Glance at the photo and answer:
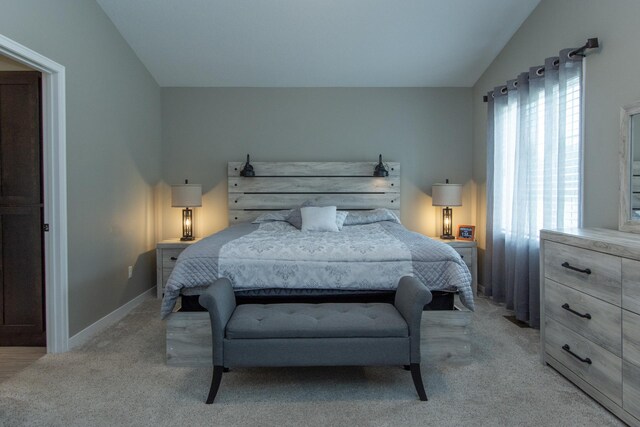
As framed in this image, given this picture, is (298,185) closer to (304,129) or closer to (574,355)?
(304,129)

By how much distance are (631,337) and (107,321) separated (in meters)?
3.61

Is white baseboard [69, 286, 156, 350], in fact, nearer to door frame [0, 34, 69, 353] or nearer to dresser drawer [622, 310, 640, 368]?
door frame [0, 34, 69, 353]

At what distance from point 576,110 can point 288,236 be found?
2.34m

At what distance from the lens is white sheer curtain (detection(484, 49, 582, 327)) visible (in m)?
2.95

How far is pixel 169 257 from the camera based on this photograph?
4.16 meters

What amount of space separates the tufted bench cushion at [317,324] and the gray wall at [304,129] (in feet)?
9.01

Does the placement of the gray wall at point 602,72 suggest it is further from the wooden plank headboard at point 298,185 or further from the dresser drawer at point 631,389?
the wooden plank headboard at point 298,185

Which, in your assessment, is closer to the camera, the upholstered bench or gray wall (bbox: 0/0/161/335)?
the upholstered bench

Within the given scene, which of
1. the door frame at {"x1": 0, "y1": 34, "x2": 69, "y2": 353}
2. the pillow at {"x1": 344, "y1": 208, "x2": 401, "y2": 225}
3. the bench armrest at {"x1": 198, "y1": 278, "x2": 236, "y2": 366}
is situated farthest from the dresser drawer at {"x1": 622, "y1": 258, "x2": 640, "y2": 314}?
the door frame at {"x1": 0, "y1": 34, "x2": 69, "y2": 353}

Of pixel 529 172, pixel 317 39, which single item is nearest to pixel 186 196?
pixel 317 39

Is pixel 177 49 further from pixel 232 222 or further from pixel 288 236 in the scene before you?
pixel 288 236

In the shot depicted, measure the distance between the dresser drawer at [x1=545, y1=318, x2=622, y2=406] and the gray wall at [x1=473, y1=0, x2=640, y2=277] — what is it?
802 millimetres

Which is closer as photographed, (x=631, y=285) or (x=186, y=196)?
(x=631, y=285)

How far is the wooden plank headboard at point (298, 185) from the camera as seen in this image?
468cm
